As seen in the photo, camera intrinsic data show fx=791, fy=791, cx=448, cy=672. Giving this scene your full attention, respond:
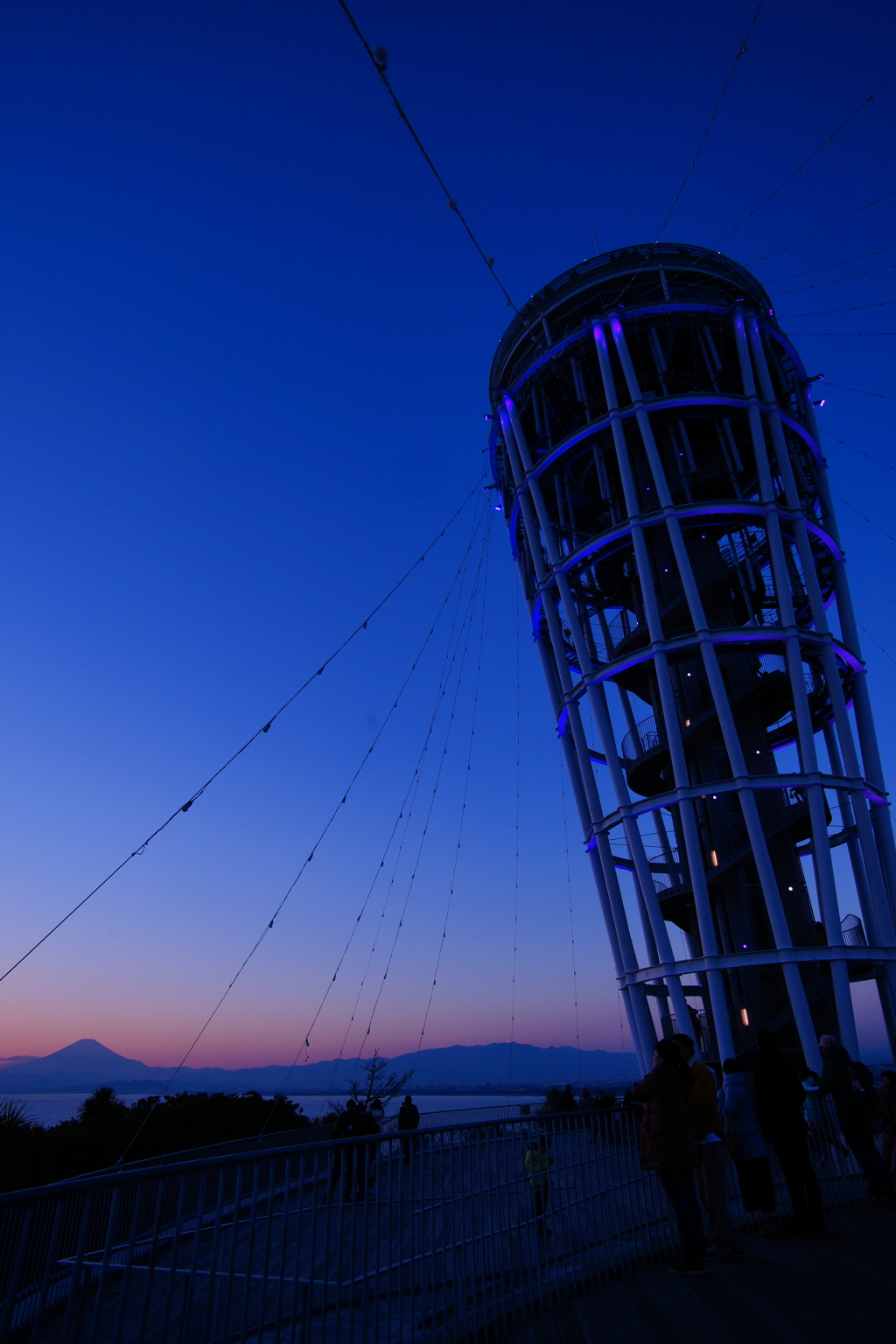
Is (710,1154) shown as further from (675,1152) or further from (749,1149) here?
(675,1152)

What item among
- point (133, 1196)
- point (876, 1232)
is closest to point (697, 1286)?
point (876, 1232)

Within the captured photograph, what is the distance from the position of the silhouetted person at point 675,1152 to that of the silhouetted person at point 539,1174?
82cm

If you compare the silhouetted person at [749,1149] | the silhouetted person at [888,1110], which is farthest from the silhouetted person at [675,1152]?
the silhouetted person at [888,1110]

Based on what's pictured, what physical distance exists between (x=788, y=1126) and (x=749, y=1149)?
15.5 inches

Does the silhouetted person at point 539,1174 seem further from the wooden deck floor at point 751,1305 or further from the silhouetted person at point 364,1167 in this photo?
the silhouetted person at point 364,1167

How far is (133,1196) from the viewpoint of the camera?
3744mm

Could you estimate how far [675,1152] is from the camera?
5.71m

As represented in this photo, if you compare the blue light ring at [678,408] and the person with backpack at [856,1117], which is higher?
the blue light ring at [678,408]

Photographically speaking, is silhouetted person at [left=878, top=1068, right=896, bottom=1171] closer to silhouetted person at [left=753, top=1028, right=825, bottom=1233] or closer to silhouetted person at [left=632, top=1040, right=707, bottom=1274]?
silhouetted person at [left=753, top=1028, right=825, bottom=1233]

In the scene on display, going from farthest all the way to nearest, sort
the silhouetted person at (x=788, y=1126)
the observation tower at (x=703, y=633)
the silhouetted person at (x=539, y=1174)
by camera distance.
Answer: the observation tower at (x=703, y=633), the silhouetted person at (x=788, y=1126), the silhouetted person at (x=539, y=1174)

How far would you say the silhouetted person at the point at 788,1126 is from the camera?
677cm

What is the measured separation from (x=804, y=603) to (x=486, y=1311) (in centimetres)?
2122

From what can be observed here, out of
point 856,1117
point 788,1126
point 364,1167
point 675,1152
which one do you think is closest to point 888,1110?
point 856,1117

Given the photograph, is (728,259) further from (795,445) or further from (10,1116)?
(10,1116)
